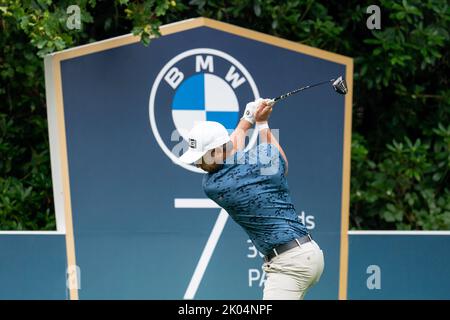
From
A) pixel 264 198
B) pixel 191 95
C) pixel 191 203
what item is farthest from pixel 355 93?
pixel 264 198

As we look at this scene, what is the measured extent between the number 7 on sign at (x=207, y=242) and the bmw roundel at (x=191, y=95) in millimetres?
339

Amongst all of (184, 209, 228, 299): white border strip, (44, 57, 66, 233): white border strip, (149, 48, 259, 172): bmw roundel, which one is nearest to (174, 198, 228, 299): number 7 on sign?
(184, 209, 228, 299): white border strip

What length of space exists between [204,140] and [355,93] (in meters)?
2.81

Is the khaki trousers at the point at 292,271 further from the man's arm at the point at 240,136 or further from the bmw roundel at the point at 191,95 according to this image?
the bmw roundel at the point at 191,95

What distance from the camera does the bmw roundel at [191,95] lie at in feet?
18.3

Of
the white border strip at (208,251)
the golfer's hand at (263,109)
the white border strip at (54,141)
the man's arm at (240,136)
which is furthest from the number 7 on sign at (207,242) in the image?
the golfer's hand at (263,109)

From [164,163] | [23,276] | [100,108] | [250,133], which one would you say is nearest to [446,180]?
[250,133]

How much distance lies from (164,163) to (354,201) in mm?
1701

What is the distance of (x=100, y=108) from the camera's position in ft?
18.2
